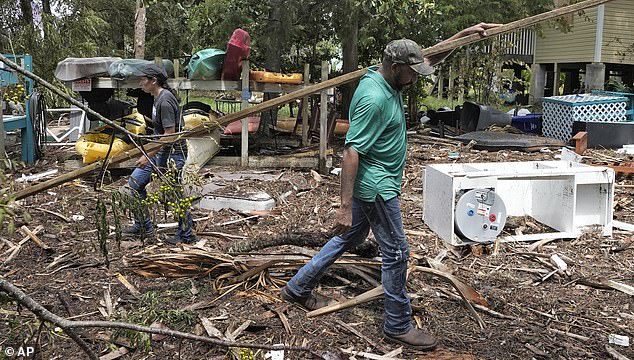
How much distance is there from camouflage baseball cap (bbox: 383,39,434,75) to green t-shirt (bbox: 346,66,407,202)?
181 mm

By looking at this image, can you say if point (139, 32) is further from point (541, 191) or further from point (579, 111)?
point (541, 191)

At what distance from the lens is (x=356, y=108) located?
452 cm

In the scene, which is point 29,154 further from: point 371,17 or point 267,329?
point 267,329

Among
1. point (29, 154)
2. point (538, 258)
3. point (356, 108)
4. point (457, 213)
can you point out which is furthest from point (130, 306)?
point (29, 154)

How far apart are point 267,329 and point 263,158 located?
7.04m

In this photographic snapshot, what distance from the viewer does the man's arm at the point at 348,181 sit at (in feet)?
14.8

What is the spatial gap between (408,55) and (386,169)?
0.80 m

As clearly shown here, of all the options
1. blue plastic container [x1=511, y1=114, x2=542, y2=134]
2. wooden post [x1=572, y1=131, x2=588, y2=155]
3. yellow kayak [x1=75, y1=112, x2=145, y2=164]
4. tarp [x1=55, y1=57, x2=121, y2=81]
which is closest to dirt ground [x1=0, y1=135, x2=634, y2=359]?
yellow kayak [x1=75, y1=112, x2=145, y2=164]

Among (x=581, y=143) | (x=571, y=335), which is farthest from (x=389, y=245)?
(x=581, y=143)

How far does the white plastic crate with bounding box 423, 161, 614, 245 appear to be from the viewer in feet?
23.8

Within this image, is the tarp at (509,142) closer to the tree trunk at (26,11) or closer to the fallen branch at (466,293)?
the fallen branch at (466,293)

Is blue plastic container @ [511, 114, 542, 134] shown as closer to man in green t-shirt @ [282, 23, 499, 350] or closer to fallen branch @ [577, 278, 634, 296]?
fallen branch @ [577, 278, 634, 296]

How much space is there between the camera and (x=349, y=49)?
17.2m

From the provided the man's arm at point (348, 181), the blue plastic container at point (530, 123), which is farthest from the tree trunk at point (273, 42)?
the man's arm at point (348, 181)
